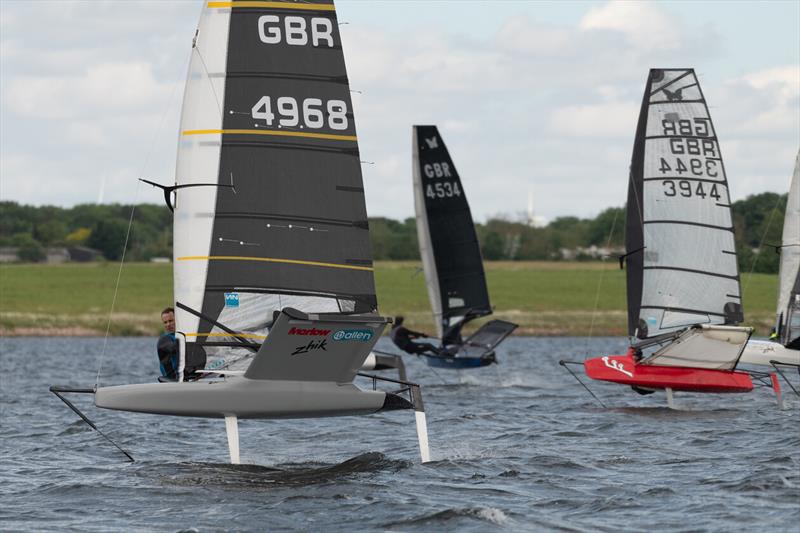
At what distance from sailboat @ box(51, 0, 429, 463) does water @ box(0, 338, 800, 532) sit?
3.74 feet

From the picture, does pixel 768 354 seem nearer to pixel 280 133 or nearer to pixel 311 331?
pixel 280 133

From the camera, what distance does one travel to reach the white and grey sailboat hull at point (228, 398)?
14875mm

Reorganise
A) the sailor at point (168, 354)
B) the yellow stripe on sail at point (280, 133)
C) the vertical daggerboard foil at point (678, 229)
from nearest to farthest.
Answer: the sailor at point (168, 354) → the yellow stripe on sail at point (280, 133) → the vertical daggerboard foil at point (678, 229)

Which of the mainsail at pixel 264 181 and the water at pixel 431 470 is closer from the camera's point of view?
the water at pixel 431 470

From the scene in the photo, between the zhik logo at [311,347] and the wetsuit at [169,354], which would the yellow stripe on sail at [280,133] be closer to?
the wetsuit at [169,354]

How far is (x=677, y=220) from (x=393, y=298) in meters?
62.7

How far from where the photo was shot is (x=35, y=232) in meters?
134

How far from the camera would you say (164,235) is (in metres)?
131

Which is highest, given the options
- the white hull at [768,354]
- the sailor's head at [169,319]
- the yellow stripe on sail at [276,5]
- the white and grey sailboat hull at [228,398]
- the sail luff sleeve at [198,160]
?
the yellow stripe on sail at [276,5]

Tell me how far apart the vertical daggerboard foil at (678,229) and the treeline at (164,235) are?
8651cm

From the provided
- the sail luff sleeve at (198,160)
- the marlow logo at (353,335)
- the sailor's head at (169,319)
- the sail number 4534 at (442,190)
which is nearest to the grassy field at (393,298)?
the sail number 4534 at (442,190)

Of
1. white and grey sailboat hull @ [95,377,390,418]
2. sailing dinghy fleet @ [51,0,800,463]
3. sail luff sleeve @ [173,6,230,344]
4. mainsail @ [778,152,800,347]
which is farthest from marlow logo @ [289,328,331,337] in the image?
mainsail @ [778,152,800,347]

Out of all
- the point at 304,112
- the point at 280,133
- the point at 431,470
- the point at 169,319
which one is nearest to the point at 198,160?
the point at 280,133

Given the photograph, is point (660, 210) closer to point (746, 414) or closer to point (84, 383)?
point (746, 414)
